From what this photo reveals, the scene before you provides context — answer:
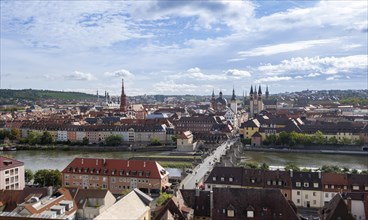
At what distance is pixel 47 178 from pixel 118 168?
508cm

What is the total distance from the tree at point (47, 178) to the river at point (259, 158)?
10.1 metres

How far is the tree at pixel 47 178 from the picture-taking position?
27.7 meters

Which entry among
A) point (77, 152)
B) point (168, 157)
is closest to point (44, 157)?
point (77, 152)

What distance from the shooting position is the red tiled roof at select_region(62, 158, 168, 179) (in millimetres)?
27125

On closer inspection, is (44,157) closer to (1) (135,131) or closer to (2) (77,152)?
(2) (77,152)

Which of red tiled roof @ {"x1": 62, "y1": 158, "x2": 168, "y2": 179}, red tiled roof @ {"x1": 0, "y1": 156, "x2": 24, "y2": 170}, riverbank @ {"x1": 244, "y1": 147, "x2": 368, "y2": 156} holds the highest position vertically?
red tiled roof @ {"x1": 0, "y1": 156, "x2": 24, "y2": 170}

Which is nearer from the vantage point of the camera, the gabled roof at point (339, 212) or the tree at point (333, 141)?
the gabled roof at point (339, 212)

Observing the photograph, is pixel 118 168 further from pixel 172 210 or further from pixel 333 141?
pixel 333 141

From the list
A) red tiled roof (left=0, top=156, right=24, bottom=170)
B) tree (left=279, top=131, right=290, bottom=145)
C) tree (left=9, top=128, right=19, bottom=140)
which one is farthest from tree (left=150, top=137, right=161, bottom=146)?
red tiled roof (left=0, top=156, right=24, bottom=170)

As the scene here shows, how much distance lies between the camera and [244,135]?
57.3m

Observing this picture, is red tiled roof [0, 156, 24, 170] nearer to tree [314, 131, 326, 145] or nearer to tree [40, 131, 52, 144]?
tree [40, 131, 52, 144]

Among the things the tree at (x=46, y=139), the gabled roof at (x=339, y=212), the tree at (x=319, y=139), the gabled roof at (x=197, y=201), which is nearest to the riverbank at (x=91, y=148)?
Answer: the tree at (x=46, y=139)

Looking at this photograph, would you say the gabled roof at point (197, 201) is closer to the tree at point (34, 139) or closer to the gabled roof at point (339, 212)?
the gabled roof at point (339, 212)

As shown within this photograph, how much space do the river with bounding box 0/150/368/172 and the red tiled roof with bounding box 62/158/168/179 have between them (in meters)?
8.80
